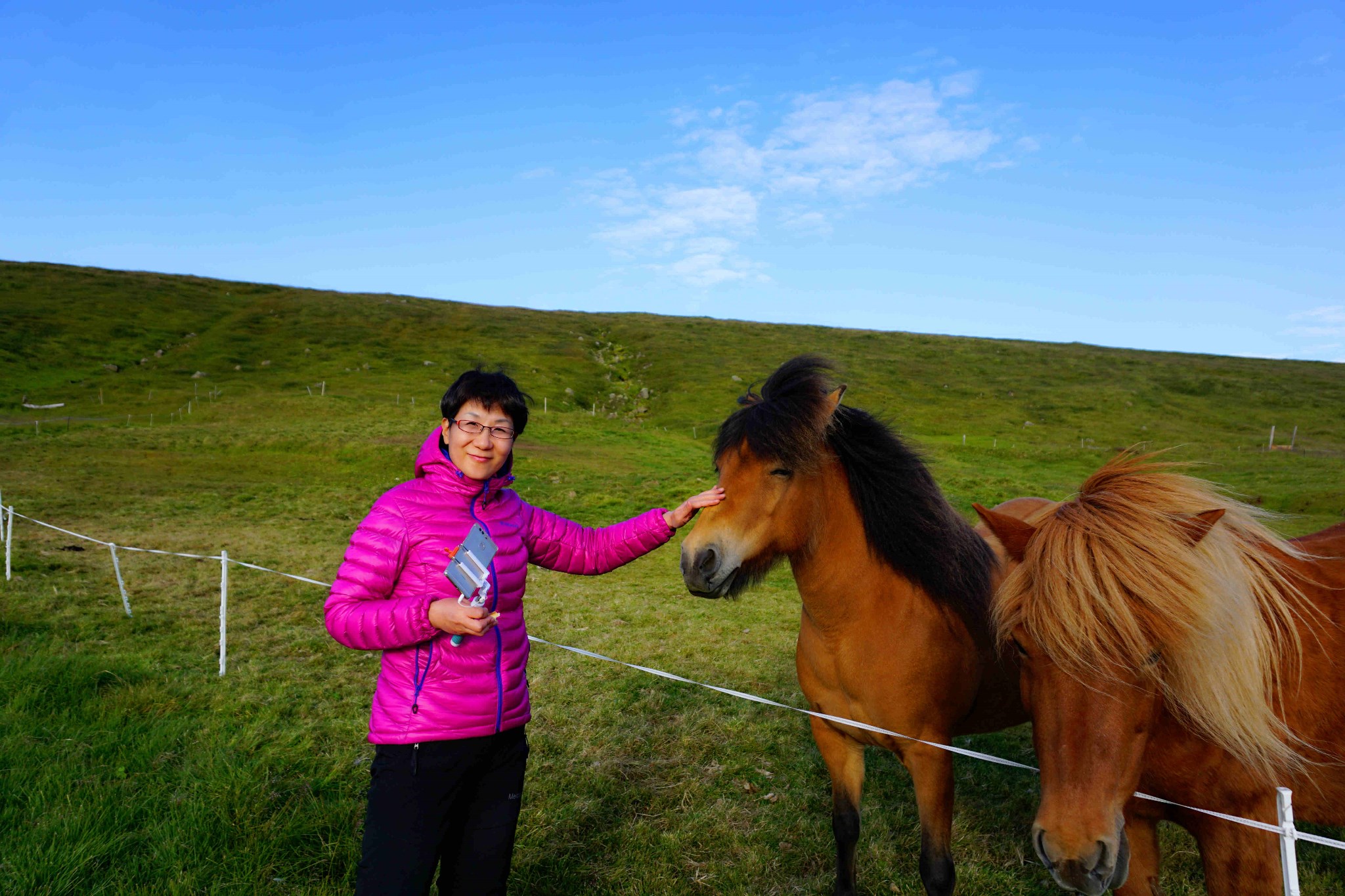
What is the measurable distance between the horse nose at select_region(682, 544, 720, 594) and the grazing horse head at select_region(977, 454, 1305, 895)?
1.03m

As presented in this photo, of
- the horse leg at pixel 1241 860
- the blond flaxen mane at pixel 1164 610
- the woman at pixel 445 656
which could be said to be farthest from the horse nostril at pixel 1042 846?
the woman at pixel 445 656

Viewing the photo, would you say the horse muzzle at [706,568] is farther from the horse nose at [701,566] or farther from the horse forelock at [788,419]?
the horse forelock at [788,419]

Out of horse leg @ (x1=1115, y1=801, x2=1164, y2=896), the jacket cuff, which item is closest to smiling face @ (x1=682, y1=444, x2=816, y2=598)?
the jacket cuff

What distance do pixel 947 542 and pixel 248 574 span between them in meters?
10.0

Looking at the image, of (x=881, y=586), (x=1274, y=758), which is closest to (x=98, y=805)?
(x=881, y=586)

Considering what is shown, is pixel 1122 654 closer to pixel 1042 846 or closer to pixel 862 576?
pixel 1042 846

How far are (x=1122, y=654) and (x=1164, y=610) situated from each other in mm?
167

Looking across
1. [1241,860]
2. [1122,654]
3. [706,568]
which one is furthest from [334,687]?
[1241,860]

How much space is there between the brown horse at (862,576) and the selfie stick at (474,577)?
98cm

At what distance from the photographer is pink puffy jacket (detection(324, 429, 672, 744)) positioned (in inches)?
79.7

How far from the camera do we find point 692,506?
2.85 meters

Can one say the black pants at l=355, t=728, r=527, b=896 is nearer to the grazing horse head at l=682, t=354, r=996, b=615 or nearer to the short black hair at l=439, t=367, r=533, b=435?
the grazing horse head at l=682, t=354, r=996, b=615

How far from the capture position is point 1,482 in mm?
15219

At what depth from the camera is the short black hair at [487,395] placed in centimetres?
227
